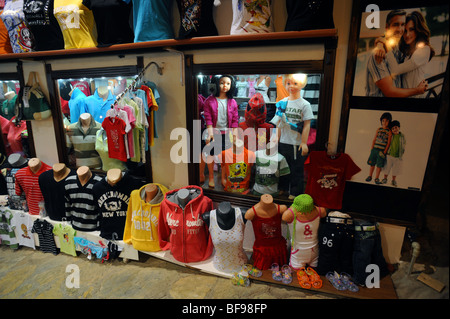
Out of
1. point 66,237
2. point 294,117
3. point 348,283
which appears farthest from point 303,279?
point 66,237

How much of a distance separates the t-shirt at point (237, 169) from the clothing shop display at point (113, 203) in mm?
1058

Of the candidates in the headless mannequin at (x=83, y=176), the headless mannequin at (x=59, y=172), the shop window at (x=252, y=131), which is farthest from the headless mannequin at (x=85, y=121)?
the shop window at (x=252, y=131)

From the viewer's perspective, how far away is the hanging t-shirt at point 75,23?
113 inches

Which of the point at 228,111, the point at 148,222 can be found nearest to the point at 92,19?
the point at 228,111

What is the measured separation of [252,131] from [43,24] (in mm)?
2754

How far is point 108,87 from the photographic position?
342 centimetres

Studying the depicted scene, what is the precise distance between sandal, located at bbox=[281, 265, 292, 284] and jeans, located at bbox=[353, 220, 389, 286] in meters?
0.56

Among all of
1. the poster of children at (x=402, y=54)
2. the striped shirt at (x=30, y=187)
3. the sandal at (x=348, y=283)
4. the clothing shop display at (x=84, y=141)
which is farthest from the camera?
the clothing shop display at (x=84, y=141)

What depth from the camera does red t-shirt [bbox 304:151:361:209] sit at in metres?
2.45

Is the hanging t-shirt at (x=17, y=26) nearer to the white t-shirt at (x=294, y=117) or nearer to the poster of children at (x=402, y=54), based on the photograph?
the white t-shirt at (x=294, y=117)

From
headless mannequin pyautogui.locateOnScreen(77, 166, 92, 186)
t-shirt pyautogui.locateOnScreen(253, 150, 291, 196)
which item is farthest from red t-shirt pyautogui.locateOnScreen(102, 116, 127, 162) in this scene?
t-shirt pyautogui.locateOnScreen(253, 150, 291, 196)
